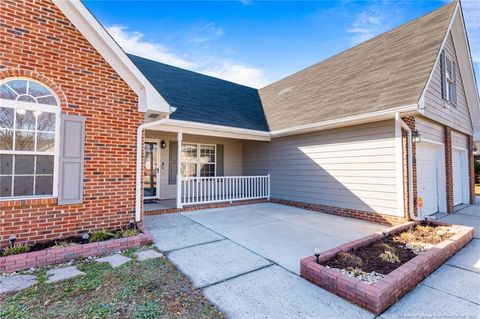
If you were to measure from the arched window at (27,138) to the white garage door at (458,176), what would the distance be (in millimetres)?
12348

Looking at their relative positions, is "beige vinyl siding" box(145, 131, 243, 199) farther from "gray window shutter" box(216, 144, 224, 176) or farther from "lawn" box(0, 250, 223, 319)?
"lawn" box(0, 250, 223, 319)

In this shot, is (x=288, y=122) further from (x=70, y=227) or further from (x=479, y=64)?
(x=479, y=64)

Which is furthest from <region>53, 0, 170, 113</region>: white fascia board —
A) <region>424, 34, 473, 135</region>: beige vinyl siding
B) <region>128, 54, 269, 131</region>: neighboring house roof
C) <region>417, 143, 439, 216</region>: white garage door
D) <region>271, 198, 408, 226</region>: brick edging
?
<region>417, 143, 439, 216</region>: white garage door

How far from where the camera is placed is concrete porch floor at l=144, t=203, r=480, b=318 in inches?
104

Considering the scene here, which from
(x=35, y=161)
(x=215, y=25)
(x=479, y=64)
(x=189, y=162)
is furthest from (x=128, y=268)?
(x=479, y=64)

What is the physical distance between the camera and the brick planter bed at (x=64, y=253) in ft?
11.1

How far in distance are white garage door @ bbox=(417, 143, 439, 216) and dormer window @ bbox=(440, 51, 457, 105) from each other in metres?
1.76

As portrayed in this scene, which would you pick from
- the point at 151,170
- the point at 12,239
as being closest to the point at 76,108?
the point at 12,239

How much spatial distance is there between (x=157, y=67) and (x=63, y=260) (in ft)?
28.3

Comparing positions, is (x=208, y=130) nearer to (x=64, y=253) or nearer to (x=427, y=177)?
(x=64, y=253)

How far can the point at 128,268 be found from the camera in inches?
137

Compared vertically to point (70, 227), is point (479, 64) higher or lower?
higher

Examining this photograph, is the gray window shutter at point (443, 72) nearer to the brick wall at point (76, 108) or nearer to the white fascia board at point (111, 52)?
the white fascia board at point (111, 52)

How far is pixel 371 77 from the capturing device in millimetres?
7230
